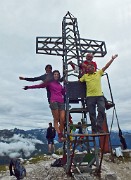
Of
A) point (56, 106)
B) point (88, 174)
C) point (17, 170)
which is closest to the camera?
point (88, 174)

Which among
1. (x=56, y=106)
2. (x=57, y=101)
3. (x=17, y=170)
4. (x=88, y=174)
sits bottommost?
(x=88, y=174)

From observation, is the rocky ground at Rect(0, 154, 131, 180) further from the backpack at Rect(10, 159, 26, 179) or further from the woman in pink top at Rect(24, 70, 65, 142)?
the woman in pink top at Rect(24, 70, 65, 142)

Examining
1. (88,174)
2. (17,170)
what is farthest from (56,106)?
(17,170)

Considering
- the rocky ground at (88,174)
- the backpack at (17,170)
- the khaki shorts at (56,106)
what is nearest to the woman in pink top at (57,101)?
the khaki shorts at (56,106)

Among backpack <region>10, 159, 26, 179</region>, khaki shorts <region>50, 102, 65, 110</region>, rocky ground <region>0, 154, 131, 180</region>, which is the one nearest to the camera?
rocky ground <region>0, 154, 131, 180</region>

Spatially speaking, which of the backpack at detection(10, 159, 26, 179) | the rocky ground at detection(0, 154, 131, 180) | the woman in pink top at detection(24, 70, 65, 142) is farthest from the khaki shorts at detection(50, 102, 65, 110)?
the backpack at detection(10, 159, 26, 179)

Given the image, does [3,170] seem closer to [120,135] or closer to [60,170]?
[60,170]

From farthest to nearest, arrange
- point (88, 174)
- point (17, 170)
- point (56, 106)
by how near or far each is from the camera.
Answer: point (17, 170) → point (56, 106) → point (88, 174)

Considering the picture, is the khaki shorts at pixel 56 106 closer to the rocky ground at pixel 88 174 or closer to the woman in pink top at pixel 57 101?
the woman in pink top at pixel 57 101

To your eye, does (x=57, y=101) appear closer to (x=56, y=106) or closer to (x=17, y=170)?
(x=56, y=106)

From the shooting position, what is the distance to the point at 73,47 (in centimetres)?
1256

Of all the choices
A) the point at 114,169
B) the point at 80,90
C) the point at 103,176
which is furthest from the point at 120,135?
the point at 80,90

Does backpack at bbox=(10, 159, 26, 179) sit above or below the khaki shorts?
below

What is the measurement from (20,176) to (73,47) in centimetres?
639
